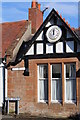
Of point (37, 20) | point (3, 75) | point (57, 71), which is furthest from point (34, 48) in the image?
point (37, 20)

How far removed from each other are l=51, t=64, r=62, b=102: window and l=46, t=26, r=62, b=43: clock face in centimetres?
139

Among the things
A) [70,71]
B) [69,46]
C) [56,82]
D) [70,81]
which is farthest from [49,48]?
[70,81]

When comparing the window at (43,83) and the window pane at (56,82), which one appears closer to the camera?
the window pane at (56,82)

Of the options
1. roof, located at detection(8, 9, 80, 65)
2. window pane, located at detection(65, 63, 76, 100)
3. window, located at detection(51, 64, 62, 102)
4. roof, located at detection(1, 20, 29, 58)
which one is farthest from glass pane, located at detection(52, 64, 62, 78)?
roof, located at detection(1, 20, 29, 58)

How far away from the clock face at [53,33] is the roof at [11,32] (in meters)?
2.71

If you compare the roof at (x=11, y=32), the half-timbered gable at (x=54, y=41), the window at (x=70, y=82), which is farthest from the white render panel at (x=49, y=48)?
the roof at (x=11, y=32)

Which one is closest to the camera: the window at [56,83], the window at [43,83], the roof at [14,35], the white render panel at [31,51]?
the window at [56,83]

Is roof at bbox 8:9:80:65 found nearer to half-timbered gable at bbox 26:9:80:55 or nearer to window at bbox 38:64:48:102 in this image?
half-timbered gable at bbox 26:9:80:55

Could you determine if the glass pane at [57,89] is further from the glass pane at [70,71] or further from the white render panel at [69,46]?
the white render panel at [69,46]

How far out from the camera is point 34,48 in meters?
13.0

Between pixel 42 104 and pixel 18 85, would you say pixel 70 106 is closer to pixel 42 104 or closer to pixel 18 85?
pixel 42 104

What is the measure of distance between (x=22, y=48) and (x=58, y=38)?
130 inches

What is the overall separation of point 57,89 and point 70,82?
809 mm

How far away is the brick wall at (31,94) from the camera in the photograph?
12.2 m
